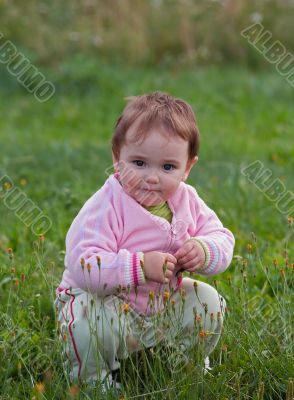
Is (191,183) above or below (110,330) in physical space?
above

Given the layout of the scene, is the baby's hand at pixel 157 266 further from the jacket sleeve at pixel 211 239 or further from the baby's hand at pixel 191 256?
the jacket sleeve at pixel 211 239

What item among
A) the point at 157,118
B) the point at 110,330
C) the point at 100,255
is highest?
the point at 157,118

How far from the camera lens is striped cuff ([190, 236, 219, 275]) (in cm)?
274

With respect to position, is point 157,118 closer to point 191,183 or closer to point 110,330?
point 110,330

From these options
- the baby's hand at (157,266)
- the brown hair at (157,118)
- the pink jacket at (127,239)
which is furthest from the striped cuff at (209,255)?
the brown hair at (157,118)

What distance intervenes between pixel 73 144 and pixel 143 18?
5.20m

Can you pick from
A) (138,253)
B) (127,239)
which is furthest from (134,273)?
(127,239)

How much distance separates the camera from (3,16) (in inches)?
423

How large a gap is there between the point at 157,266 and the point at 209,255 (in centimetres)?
26

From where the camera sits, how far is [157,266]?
2580 millimetres

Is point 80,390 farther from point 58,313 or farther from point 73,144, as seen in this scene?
point 73,144

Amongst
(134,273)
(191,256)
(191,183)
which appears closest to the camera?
(134,273)

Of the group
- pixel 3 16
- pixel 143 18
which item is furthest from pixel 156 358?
pixel 143 18

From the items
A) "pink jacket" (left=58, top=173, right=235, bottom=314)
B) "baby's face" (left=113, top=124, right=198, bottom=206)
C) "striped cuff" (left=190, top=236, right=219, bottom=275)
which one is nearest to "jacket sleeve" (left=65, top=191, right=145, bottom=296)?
"pink jacket" (left=58, top=173, right=235, bottom=314)
